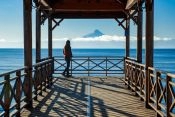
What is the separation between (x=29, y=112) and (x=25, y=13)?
2.24 m

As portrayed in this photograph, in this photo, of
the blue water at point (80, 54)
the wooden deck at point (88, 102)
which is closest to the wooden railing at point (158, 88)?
the wooden deck at point (88, 102)

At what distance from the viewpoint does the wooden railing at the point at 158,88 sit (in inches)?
262

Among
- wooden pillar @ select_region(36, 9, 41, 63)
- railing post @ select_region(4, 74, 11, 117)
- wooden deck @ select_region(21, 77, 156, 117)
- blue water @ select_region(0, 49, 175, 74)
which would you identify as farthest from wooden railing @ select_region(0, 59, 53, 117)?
blue water @ select_region(0, 49, 175, 74)

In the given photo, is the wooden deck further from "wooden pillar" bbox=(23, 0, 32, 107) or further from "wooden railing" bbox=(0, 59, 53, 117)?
"wooden pillar" bbox=(23, 0, 32, 107)

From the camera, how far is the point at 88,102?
943 cm

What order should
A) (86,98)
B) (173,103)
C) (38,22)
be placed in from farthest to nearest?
1. (38,22)
2. (86,98)
3. (173,103)

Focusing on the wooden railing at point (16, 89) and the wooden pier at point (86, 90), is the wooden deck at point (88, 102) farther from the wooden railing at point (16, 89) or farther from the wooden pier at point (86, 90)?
the wooden railing at point (16, 89)

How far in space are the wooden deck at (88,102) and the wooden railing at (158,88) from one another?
267 millimetres

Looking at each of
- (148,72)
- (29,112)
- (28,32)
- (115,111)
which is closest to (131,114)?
(115,111)

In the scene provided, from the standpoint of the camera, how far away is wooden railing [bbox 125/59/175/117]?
262 inches

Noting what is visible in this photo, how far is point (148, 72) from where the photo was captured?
868 cm

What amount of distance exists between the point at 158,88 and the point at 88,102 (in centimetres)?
227

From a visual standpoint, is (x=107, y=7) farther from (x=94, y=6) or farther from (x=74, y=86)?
(x=74, y=86)

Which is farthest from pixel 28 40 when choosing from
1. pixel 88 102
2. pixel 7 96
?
pixel 88 102
